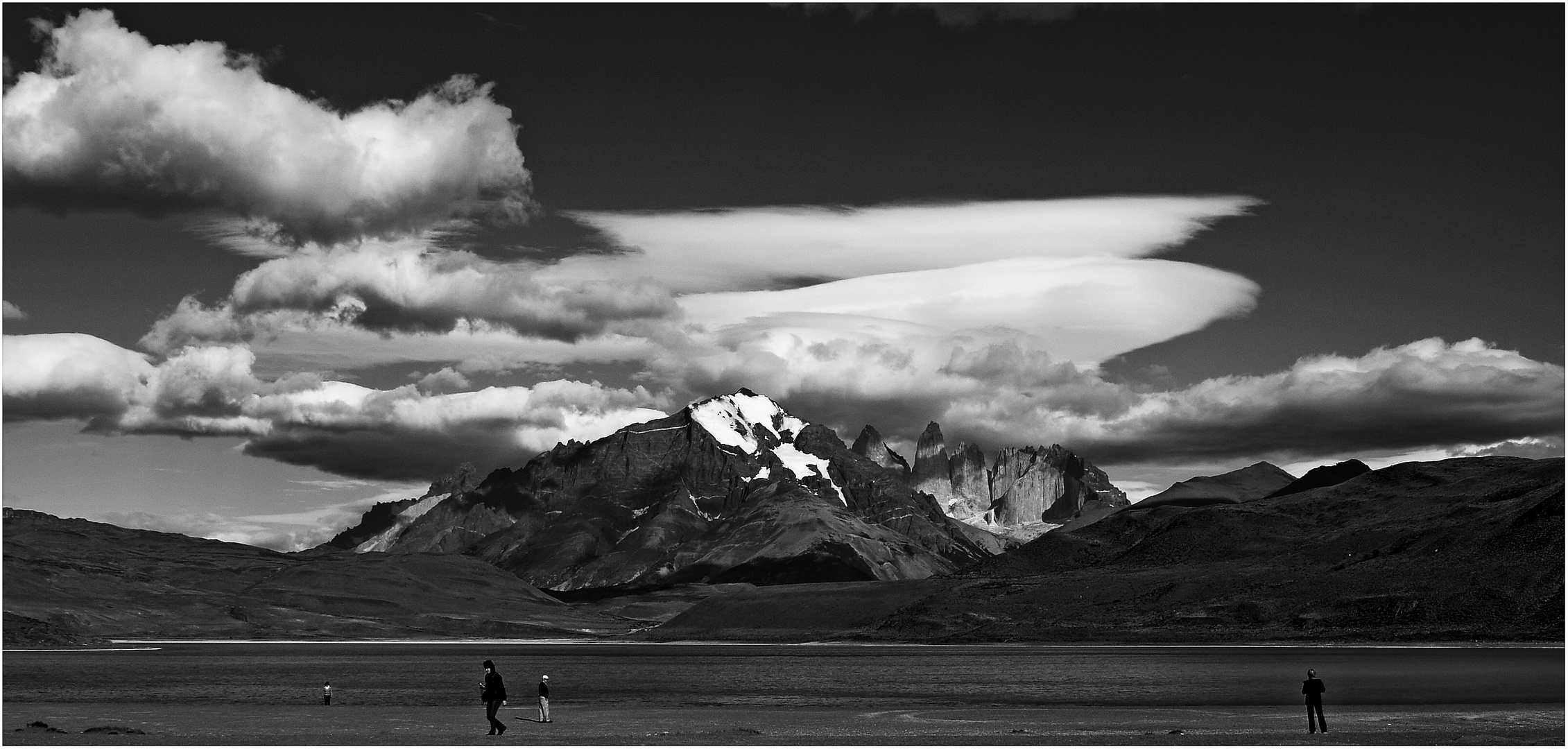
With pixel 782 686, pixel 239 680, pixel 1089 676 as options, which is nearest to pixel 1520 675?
pixel 1089 676

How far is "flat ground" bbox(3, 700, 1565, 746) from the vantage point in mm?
84250

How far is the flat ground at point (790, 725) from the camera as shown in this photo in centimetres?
8425

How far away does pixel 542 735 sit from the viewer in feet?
288

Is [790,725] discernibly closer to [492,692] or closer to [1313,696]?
[492,692]

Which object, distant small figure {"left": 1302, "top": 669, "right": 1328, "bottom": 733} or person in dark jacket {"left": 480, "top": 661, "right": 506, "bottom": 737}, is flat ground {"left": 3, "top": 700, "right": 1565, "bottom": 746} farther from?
person in dark jacket {"left": 480, "top": 661, "right": 506, "bottom": 737}

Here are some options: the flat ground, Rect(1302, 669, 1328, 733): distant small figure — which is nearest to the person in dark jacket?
the flat ground

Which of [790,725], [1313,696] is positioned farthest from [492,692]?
[1313,696]

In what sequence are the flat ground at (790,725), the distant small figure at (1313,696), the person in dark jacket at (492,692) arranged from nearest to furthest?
the distant small figure at (1313,696) < the person in dark jacket at (492,692) < the flat ground at (790,725)

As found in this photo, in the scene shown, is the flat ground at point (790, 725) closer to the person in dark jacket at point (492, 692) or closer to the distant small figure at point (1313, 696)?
the distant small figure at point (1313, 696)

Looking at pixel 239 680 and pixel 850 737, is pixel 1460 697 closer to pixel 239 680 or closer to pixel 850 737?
pixel 850 737

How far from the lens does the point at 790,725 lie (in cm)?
10062

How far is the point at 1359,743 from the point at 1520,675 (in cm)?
11946

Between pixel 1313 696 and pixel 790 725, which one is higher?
pixel 1313 696

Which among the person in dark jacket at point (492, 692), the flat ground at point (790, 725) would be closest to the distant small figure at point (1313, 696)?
the flat ground at point (790, 725)
